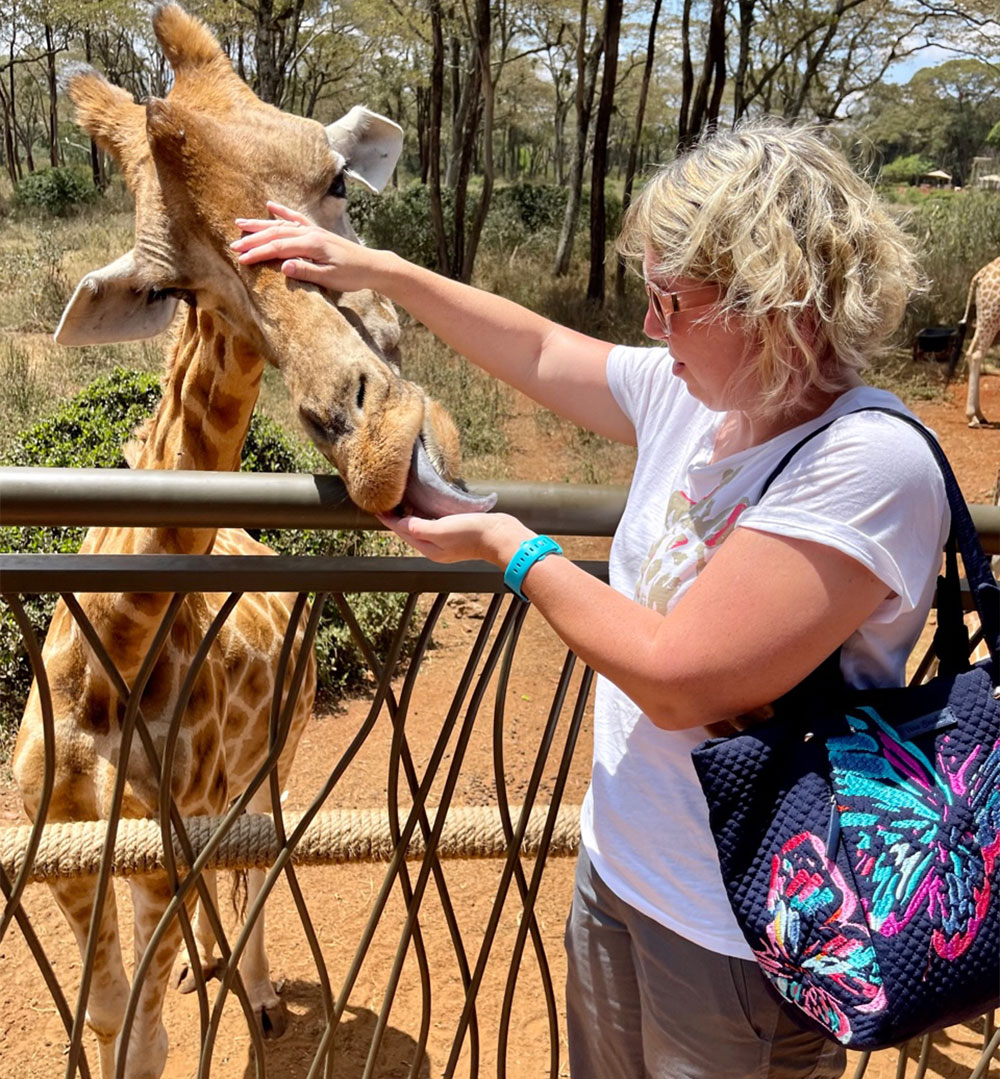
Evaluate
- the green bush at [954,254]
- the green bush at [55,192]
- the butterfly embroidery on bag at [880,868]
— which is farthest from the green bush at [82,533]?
the green bush at [55,192]

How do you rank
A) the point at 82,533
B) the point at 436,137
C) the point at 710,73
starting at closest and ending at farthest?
the point at 82,533
the point at 710,73
the point at 436,137

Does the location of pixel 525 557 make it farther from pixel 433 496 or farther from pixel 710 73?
pixel 710 73

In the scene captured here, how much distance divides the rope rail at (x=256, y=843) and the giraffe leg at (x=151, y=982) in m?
0.59

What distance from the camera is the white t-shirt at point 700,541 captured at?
1.27 metres

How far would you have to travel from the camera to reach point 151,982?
2.66 meters

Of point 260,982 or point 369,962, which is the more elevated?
point 260,982

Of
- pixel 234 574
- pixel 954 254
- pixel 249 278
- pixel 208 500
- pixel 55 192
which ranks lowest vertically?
pixel 55 192

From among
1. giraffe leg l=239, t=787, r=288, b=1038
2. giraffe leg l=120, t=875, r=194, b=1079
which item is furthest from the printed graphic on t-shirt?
giraffe leg l=239, t=787, r=288, b=1038

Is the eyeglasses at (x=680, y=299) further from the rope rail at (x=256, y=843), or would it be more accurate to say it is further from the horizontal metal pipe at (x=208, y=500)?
the rope rail at (x=256, y=843)

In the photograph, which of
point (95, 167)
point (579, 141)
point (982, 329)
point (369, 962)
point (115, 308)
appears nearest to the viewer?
point (115, 308)

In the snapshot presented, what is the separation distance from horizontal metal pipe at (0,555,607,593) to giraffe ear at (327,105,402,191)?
1.38m

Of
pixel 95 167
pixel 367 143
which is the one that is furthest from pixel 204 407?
pixel 95 167

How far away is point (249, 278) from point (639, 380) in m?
0.80

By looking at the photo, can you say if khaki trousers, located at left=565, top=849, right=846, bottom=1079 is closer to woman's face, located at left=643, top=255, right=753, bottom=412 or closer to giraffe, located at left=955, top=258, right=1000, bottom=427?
woman's face, located at left=643, top=255, right=753, bottom=412
